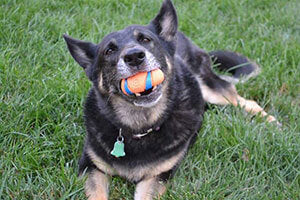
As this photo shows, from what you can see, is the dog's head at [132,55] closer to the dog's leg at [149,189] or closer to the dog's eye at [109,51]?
the dog's eye at [109,51]

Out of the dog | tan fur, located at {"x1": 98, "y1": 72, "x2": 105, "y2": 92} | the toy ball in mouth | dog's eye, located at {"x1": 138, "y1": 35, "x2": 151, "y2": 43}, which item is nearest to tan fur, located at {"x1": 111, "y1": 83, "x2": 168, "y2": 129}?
the dog

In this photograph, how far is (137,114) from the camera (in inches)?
123

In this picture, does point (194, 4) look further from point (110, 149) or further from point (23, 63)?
point (110, 149)

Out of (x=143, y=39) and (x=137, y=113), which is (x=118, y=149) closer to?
(x=137, y=113)

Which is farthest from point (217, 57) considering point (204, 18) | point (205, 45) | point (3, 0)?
point (3, 0)

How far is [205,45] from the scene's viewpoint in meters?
4.98

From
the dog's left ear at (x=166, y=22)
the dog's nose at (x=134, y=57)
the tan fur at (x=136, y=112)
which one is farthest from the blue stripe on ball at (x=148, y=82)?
the dog's left ear at (x=166, y=22)

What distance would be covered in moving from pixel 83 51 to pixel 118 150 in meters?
0.91

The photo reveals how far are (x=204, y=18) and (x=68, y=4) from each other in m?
1.95

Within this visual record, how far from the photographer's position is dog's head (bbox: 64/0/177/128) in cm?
276

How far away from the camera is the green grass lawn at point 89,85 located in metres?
2.94

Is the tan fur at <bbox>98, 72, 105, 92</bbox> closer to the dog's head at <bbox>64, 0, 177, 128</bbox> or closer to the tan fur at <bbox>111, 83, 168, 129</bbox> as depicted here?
the dog's head at <bbox>64, 0, 177, 128</bbox>

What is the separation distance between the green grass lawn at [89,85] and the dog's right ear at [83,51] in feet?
1.93

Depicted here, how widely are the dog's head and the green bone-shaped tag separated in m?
0.33
